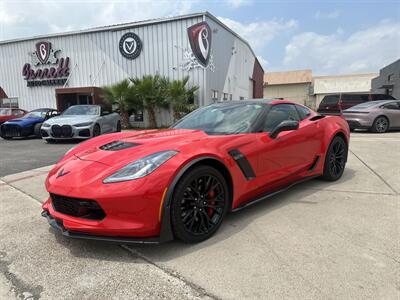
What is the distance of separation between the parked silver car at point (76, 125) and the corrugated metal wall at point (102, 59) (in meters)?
7.36

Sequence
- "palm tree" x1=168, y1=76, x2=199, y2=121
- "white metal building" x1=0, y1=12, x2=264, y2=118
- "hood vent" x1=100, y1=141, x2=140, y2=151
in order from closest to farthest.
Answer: "hood vent" x1=100, y1=141, x2=140, y2=151 → "palm tree" x1=168, y1=76, x2=199, y2=121 → "white metal building" x1=0, y1=12, x2=264, y2=118

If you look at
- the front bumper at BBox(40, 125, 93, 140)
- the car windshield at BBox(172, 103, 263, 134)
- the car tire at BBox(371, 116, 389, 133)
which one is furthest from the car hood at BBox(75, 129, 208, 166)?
the car tire at BBox(371, 116, 389, 133)

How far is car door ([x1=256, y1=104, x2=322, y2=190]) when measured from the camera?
3.37 m

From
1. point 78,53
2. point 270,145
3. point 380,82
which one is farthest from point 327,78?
point 270,145

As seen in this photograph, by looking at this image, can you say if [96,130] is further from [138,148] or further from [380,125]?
[380,125]

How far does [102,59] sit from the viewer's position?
1950 cm

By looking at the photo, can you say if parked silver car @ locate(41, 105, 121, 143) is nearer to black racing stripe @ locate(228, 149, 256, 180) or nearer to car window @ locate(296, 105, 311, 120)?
car window @ locate(296, 105, 311, 120)

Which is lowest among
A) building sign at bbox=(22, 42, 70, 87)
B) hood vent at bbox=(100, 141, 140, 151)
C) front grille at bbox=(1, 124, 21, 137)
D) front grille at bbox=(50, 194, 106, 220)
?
front grille at bbox=(1, 124, 21, 137)

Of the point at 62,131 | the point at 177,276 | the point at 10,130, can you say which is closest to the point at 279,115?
the point at 177,276

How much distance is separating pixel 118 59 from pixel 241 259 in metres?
18.7

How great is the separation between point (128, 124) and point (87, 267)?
15844mm

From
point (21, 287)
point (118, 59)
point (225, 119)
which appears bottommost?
point (21, 287)

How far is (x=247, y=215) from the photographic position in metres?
3.41

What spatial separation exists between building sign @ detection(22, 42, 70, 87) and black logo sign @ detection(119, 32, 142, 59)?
444 cm
